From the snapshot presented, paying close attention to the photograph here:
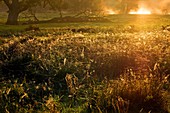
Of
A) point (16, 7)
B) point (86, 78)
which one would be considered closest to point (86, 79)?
point (86, 78)

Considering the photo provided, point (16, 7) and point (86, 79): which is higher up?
point (86, 79)

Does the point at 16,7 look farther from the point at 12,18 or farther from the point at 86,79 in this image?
the point at 86,79

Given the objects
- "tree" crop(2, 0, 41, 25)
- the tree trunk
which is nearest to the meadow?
the tree trunk

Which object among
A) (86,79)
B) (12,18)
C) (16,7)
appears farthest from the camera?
(16,7)

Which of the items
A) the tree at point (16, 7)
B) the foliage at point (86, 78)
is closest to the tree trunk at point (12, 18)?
the tree at point (16, 7)

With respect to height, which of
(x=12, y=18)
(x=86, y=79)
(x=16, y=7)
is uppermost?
(x=86, y=79)

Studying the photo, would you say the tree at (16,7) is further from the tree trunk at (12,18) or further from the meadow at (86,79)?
the meadow at (86,79)

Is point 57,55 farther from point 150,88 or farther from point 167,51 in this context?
point 150,88

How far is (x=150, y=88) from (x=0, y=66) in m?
5.02

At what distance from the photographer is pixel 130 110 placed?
7.97 meters

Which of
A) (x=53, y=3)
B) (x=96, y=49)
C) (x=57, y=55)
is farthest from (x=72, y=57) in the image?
(x=53, y=3)

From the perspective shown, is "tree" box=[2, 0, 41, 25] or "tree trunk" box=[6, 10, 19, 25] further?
"tree" box=[2, 0, 41, 25]

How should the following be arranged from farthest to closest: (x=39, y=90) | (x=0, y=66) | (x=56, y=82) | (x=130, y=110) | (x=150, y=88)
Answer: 1. (x=0, y=66)
2. (x=56, y=82)
3. (x=39, y=90)
4. (x=150, y=88)
5. (x=130, y=110)

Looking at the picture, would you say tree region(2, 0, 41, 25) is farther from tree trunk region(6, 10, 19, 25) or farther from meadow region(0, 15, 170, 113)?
meadow region(0, 15, 170, 113)
